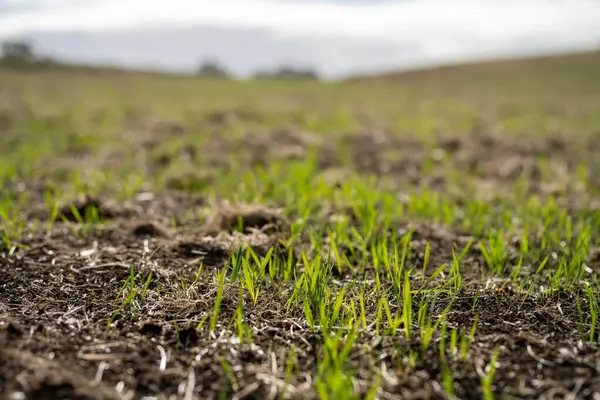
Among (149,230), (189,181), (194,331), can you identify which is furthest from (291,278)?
(189,181)

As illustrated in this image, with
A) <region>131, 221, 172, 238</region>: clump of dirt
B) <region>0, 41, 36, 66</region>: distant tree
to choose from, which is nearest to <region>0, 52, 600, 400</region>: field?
<region>131, 221, 172, 238</region>: clump of dirt

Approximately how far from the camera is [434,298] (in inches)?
80.4

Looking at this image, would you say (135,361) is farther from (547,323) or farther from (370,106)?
(370,106)

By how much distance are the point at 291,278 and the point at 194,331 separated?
66 centimetres

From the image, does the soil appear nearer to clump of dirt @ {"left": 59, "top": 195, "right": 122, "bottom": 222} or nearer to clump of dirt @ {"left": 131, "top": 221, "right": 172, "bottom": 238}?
clump of dirt @ {"left": 131, "top": 221, "right": 172, "bottom": 238}

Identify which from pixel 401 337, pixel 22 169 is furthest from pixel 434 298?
pixel 22 169

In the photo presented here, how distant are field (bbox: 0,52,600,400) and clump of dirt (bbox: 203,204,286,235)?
0.01m

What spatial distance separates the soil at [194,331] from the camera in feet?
5.07

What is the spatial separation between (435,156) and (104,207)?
12.8 ft

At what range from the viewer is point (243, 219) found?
300 centimetres

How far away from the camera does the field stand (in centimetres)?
160

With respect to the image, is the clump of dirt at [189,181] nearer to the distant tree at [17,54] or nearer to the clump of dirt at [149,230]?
the clump of dirt at [149,230]

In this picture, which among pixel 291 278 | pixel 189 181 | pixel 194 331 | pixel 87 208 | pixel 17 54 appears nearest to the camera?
pixel 194 331

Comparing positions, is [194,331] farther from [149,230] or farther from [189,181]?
[189,181]
